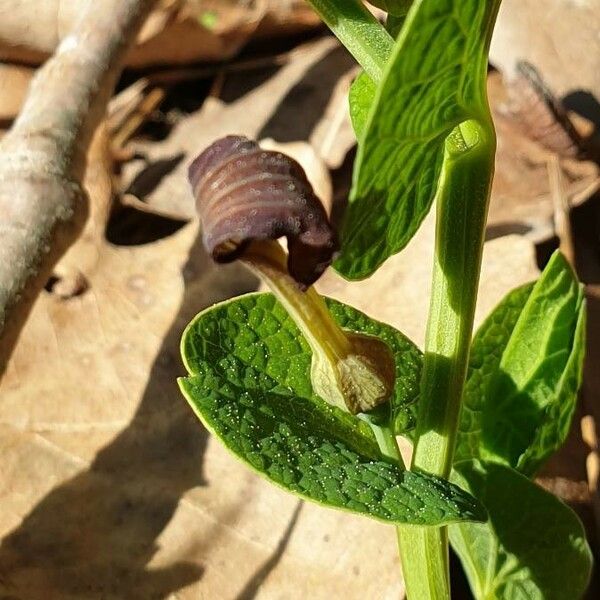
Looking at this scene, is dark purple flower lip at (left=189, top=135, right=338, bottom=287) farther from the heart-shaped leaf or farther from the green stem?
the heart-shaped leaf

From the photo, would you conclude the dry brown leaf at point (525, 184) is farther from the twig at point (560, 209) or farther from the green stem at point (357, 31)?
the green stem at point (357, 31)

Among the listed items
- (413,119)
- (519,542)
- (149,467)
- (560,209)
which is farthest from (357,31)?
(560,209)

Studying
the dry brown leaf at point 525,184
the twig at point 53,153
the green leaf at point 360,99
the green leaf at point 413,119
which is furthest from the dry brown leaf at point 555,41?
the green leaf at point 413,119

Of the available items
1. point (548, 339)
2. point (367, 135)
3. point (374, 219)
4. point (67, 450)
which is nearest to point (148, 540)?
point (67, 450)

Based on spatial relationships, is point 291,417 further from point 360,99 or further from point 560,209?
point 560,209

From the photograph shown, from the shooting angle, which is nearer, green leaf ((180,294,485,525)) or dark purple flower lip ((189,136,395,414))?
dark purple flower lip ((189,136,395,414))

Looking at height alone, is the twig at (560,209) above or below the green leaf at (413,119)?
below

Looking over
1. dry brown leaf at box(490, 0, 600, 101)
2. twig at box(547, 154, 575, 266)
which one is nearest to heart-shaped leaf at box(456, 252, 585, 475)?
twig at box(547, 154, 575, 266)
